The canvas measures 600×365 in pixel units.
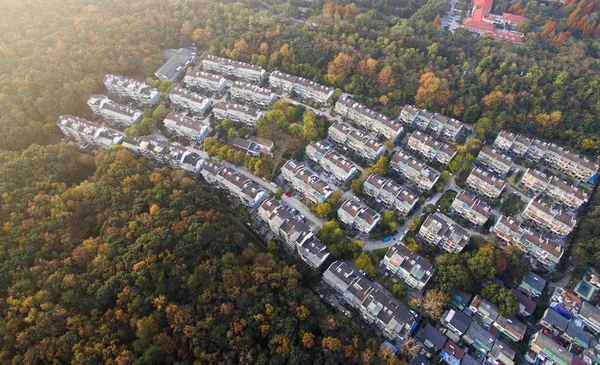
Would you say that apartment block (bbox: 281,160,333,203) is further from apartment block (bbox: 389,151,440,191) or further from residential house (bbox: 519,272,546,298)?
residential house (bbox: 519,272,546,298)

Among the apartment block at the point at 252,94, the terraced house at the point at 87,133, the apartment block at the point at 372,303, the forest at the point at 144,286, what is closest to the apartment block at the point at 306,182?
the forest at the point at 144,286

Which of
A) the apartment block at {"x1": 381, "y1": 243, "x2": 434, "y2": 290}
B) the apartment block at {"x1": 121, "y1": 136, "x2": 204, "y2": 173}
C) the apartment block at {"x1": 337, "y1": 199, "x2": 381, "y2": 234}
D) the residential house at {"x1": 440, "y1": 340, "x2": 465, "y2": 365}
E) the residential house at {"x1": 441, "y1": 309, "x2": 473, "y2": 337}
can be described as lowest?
the residential house at {"x1": 440, "y1": 340, "x2": 465, "y2": 365}

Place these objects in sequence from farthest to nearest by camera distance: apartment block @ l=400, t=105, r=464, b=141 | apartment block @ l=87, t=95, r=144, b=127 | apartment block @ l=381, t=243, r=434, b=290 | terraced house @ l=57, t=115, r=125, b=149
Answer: apartment block @ l=87, t=95, r=144, b=127 < apartment block @ l=400, t=105, r=464, b=141 < terraced house @ l=57, t=115, r=125, b=149 < apartment block @ l=381, t=243, r=434, b=290

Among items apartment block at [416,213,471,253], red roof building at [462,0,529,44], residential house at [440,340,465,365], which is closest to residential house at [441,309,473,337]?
residential house at [440,340,465,365]

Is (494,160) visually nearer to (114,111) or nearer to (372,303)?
(372,303)

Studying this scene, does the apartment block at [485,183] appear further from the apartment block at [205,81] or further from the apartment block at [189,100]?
the apartment block at [205,81]

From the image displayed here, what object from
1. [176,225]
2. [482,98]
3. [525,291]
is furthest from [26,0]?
[525,291]
